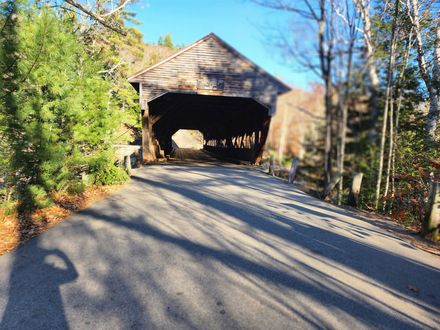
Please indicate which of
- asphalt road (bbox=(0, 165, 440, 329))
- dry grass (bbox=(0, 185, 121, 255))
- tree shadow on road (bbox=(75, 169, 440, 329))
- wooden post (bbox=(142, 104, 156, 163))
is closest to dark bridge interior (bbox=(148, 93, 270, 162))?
wooden post (bbox=(142, 104, 156, 163))

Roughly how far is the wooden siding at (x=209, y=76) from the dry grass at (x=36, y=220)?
768 cm

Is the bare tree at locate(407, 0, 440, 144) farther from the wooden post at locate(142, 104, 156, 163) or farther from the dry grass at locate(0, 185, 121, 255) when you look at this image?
the wooden post at locate(142, 104, 156, 163)

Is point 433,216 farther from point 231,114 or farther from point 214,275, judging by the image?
point 231,114

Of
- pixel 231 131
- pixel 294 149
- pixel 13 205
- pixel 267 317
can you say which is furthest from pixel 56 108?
pixel 231 131

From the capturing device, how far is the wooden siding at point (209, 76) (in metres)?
12.3

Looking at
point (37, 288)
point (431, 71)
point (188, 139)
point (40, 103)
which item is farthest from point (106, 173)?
point (188, 139)

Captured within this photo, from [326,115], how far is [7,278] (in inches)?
143

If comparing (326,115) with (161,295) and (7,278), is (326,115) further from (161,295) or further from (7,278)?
(7,278)

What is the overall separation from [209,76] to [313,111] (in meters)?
12.2

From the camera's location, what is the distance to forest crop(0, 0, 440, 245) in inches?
44.1

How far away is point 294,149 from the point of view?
0.95 meters

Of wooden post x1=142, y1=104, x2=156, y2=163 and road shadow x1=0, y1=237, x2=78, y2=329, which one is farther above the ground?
wooden post x1=142, y1=104, x2=156, y2=163

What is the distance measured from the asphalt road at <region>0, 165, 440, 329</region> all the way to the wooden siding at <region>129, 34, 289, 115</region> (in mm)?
8530

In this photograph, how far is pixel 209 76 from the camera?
40.9ft
